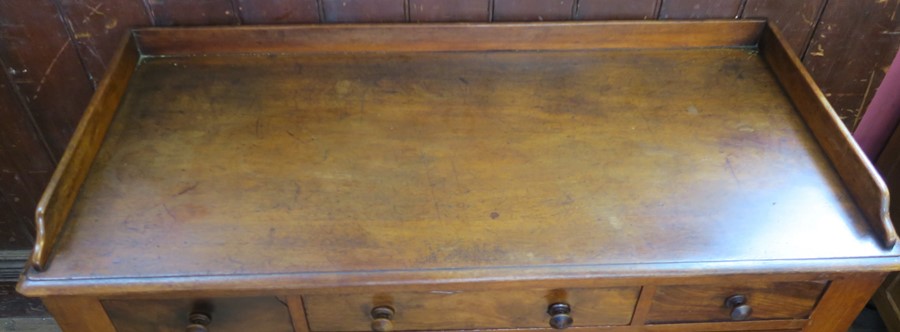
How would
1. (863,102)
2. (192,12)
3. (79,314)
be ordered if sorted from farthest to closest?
1. (863,102)
2. (192,12)
3. (79,314)

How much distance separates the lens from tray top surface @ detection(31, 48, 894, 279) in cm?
92

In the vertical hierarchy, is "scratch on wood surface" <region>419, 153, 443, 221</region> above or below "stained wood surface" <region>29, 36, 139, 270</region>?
below

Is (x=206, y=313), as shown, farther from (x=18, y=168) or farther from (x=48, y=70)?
(x=18, y=168)

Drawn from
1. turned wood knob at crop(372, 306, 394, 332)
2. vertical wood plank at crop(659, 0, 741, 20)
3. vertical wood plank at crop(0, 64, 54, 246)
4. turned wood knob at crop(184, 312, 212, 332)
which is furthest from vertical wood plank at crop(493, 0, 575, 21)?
vertical wood plank at crop(0, 64, 54, 246)

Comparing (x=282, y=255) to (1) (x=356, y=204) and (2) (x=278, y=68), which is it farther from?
(2) (x=278, y=68)

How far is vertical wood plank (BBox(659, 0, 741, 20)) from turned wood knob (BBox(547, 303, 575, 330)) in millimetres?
599

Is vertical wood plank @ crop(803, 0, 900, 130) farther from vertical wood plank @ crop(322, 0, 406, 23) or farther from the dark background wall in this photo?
vertical wood plank @ crop(322, 0, 406, 23)

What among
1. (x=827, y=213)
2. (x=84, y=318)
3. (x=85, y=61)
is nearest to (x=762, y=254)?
(x=827, y=213)

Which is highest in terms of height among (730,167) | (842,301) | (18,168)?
(730,167)

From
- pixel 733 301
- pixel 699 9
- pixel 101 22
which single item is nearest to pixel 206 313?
pixel 101 22

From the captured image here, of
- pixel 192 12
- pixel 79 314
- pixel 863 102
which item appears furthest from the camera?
pixel 863 102

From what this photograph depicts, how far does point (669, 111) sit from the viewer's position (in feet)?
3.78

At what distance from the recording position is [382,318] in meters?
0.99

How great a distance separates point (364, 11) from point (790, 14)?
78 cm
